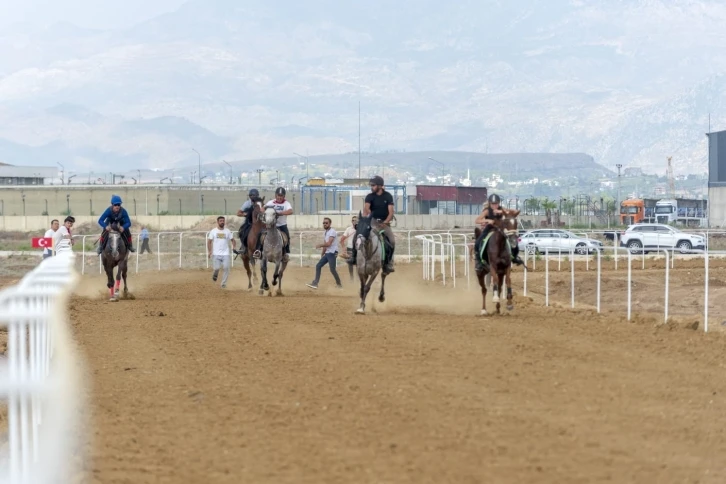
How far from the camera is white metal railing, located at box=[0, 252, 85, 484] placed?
6.87 meters

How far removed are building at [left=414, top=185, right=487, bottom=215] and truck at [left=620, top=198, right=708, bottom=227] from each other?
1668cm

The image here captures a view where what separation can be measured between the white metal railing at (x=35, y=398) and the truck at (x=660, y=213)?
93.3 meters

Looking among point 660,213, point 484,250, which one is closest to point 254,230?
point 484,250

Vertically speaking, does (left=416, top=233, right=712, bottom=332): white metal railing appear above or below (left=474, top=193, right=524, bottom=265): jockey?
below

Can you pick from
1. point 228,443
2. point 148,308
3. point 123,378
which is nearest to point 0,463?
point 228,443

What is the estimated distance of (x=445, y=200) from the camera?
124562 millimetres

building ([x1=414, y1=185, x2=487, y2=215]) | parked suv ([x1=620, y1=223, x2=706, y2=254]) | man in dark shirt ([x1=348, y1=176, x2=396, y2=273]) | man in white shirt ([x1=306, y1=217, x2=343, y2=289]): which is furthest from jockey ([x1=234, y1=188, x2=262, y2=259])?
building ([x1=414, y1=185, x2=487, y2=215])

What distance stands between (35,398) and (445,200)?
11636 centimetres

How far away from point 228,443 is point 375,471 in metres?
1.45

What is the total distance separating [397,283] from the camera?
32906 mm

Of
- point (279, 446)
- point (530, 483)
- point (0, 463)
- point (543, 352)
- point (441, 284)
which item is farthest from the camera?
point (441, 284)

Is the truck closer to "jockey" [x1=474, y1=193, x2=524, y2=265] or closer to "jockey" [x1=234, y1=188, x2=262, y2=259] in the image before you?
"jockey" [x1=234, y1=188, x2=262, y2=259]

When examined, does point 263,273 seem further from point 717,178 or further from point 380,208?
point 717,178

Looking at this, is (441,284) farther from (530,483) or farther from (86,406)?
(530,483)
